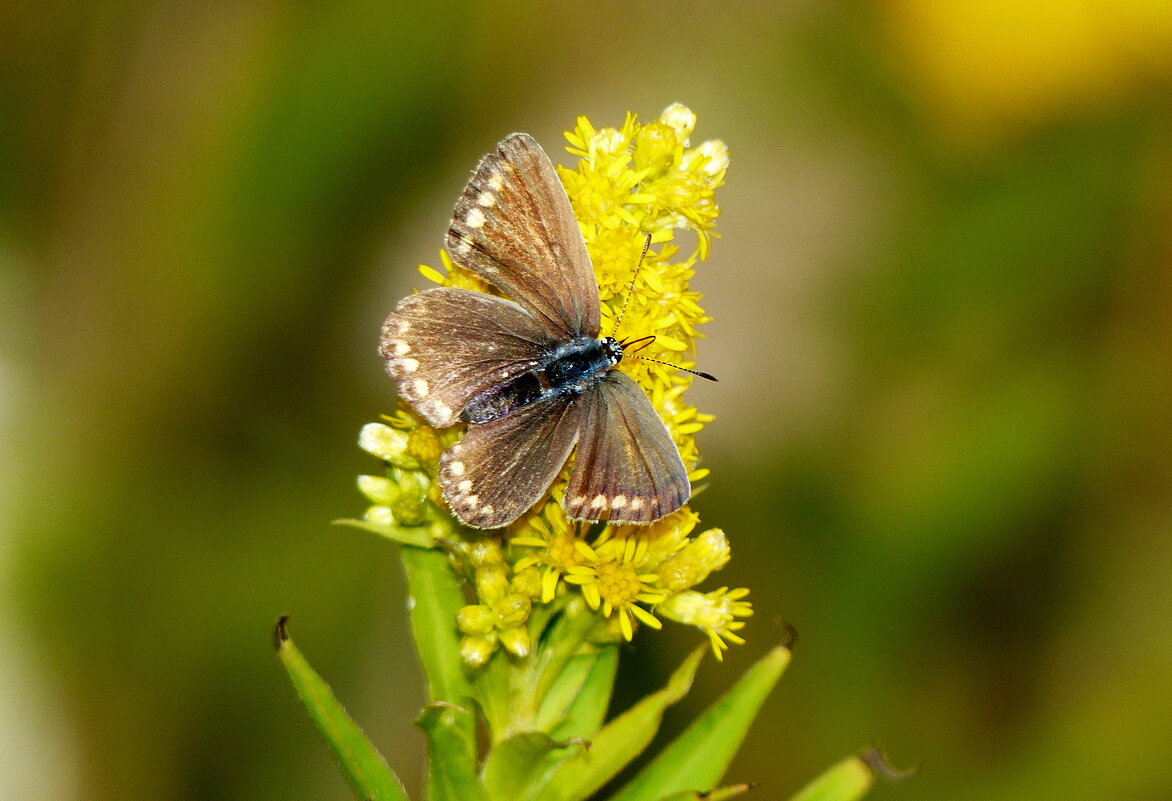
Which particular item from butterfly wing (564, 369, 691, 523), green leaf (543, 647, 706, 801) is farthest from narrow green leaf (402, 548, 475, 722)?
butterfly wing (564, 369, 691, 523)

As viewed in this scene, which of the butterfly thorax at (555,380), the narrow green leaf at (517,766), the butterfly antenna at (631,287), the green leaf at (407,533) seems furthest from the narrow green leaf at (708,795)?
the butterfly antenna at (631,287)

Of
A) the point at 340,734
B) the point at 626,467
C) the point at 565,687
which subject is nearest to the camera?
the point at 626,467

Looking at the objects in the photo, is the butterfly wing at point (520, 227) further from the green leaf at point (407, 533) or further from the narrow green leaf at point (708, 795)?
the narrow green leaf at point (708, 795)

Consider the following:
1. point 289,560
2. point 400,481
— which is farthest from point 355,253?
point 400,481

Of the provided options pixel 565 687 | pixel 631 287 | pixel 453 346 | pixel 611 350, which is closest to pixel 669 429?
pixel 611 350

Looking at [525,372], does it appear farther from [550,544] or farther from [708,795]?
[708,795]

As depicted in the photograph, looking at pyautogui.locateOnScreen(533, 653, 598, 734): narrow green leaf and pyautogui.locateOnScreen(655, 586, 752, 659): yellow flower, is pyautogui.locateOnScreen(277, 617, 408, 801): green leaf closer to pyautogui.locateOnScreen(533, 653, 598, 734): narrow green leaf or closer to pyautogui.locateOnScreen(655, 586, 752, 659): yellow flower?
pyautogui.locateOnScreen(533, 653, 598, 734): narrow green leaf

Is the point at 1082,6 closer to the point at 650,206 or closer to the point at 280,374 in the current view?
the point at 650,206
